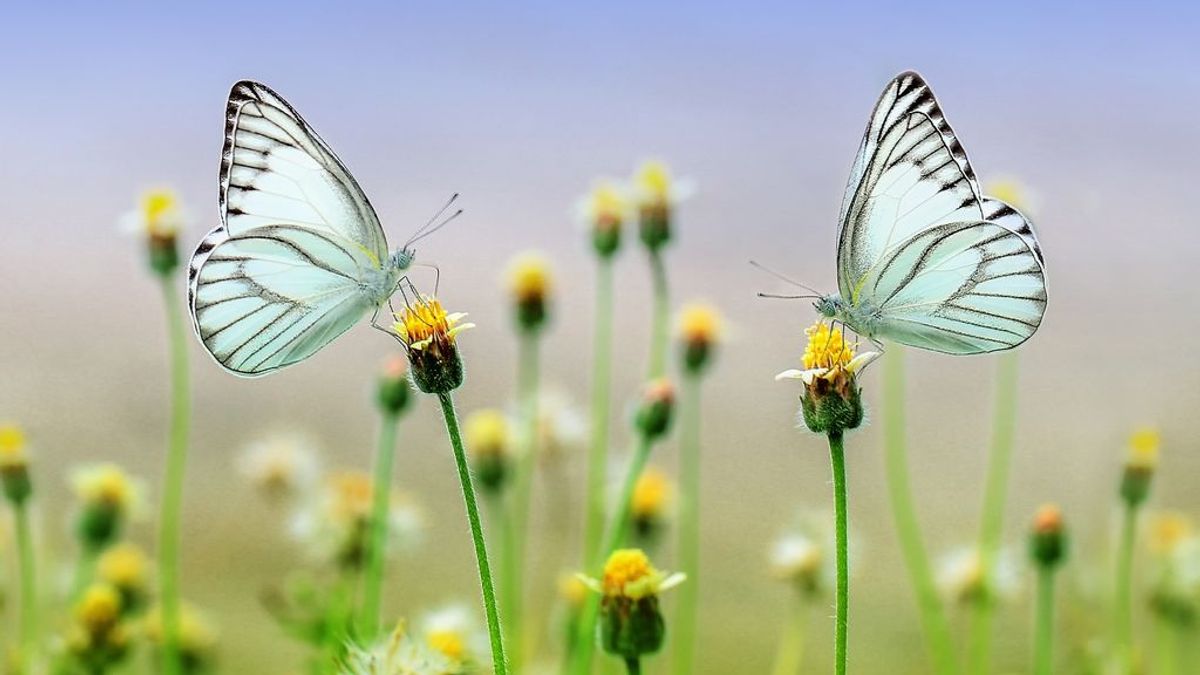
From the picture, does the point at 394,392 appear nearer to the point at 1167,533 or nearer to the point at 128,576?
the point at 128,576

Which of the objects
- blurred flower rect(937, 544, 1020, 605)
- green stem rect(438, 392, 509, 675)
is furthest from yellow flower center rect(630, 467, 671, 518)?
green stem rect(438, 392, 509, 675)

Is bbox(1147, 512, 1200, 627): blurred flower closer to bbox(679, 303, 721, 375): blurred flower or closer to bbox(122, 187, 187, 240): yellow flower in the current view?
bbox(679, 303, 721, 375): blurred flower

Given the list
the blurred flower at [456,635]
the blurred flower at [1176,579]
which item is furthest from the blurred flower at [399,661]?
the blurred flower at [1176,579]

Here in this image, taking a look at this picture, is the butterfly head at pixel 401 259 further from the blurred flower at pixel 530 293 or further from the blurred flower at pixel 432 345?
the blurred flower at pixel 530 293

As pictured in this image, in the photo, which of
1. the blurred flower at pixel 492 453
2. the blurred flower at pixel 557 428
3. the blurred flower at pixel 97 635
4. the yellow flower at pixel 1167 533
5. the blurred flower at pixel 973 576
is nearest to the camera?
the blurred flower at pixel 97 635

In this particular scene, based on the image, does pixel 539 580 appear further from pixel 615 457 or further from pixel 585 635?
pixel 585 635

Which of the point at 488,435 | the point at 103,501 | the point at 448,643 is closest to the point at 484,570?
the point at 448,643
